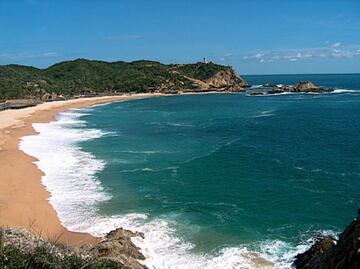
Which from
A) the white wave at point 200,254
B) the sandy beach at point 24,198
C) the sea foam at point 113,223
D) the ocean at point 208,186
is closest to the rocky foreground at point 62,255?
the sandy beach at point 24,198

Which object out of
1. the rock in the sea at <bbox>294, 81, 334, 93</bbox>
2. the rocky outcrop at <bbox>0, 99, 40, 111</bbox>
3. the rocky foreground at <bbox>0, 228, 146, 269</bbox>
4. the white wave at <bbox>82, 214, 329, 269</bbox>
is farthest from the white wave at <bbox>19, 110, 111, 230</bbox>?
the rock in the sea at <bbox>294, 81, 334, 93</bbox>

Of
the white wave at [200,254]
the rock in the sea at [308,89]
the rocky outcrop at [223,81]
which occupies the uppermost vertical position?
the rocky outcrop at [223,81]

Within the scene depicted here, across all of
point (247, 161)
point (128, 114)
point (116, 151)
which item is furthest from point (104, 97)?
point (247, 161)

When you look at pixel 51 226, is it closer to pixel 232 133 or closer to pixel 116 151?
pixel 116 151

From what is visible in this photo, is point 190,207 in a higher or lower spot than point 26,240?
lower

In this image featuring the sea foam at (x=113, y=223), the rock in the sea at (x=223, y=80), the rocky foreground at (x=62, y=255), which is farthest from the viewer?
the rock in the sea at (x=223, y=80)

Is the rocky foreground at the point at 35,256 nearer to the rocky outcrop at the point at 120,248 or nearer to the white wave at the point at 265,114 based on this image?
the rocky outcrop at the point at 120,248
